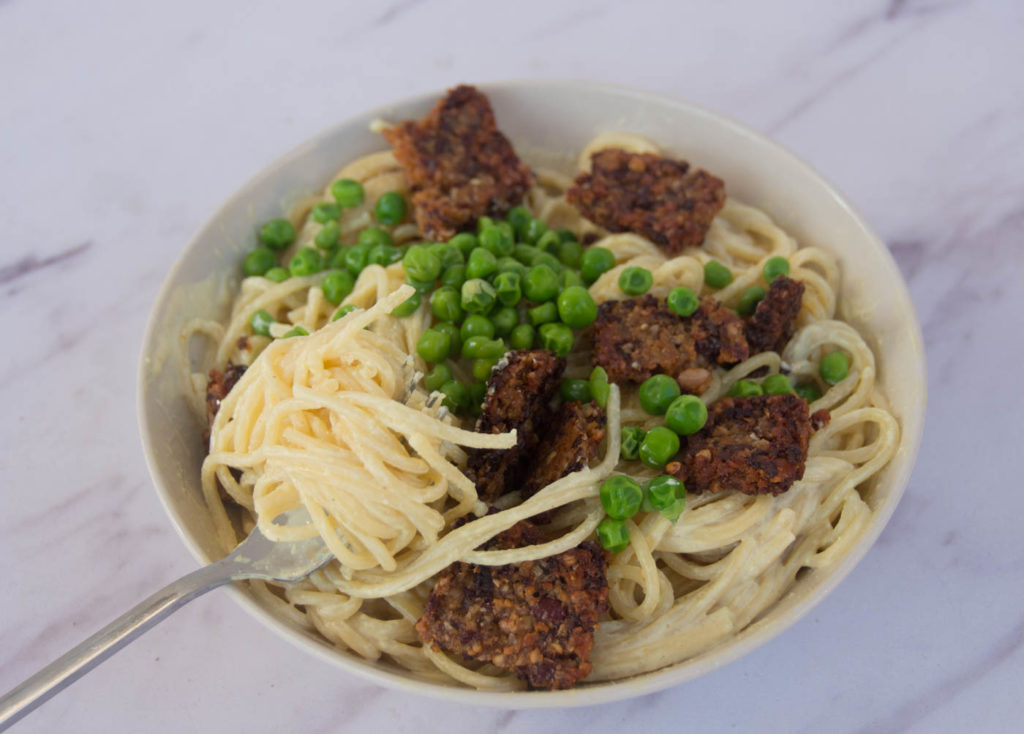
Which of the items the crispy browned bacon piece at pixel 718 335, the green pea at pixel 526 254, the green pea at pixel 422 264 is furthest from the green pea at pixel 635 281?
the green pea at pixel 422 264

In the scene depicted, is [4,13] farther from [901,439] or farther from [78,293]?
[901,439]

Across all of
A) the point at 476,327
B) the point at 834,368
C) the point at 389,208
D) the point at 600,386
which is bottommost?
the point at 834,368

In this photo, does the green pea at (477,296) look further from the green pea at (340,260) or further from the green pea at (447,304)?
the green pea at (340,260)

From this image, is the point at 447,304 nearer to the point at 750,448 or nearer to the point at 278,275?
the point at 278,275

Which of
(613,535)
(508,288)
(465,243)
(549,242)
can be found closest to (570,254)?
(549,242)

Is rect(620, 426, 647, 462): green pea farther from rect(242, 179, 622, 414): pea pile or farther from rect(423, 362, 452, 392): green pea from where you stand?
rect(423, 362, 452, 392): green pea
